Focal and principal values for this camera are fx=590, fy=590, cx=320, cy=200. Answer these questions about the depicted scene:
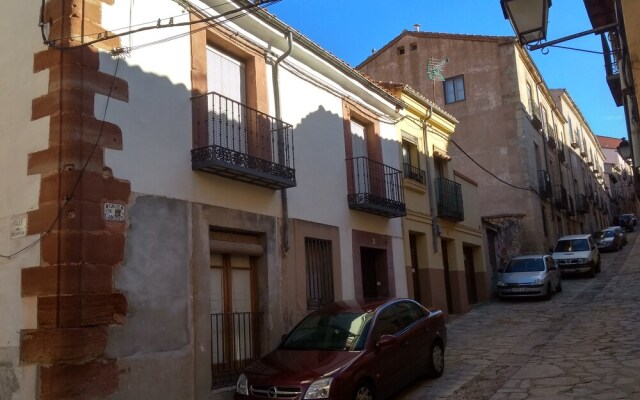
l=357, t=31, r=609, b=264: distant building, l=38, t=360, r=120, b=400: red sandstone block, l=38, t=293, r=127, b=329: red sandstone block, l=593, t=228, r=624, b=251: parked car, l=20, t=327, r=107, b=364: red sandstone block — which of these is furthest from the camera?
l=593, t=228, r=624, b=251: parked car

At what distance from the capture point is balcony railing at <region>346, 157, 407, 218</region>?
12062mm

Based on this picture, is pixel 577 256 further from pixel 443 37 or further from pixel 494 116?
pixel 443 37

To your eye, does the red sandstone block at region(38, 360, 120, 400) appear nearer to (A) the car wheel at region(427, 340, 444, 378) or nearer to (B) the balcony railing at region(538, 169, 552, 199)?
(A) the car wheel at region(427, 340, 444, 378)

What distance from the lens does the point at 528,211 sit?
2520 cm

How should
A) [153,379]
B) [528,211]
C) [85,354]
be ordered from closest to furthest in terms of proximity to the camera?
[85,354] < [153,379] < [528,211]

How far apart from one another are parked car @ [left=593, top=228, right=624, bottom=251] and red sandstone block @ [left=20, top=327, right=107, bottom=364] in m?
31.0

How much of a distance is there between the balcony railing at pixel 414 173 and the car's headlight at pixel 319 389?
8.78 metres

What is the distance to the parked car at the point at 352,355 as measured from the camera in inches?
263

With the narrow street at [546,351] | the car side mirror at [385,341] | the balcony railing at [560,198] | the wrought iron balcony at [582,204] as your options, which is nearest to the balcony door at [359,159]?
the narrow street at [546,351]

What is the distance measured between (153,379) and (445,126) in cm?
1267

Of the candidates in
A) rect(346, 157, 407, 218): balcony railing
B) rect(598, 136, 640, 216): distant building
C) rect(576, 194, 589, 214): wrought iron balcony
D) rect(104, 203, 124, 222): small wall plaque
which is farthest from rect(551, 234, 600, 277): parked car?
rect(598, 136, 640, 216): distant building

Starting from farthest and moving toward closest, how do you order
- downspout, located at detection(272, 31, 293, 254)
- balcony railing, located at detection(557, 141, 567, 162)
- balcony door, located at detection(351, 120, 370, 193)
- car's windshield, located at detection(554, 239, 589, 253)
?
1. balcony railing, located at detection(557, 141, 567, 162)
2. car's windshield, located at detection(554, 239, 589, 253)
3. balcony door, located at detection(351, 120, 370, 193)
4. downspout, located at detection(272, 31, 293, 254)

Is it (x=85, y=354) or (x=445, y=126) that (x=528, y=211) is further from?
(x=85, y=354)

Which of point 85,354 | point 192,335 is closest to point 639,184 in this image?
point 192,335
